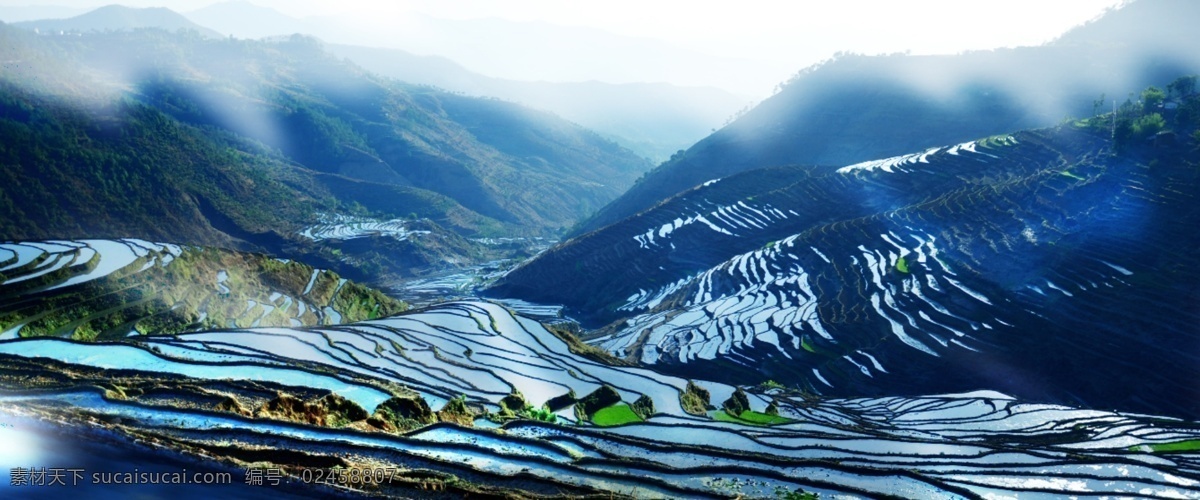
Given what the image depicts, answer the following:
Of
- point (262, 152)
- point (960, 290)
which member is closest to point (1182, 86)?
point (960, 290)

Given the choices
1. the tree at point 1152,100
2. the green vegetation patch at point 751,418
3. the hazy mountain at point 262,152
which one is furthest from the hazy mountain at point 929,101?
the green vegetation patch at point 751,418

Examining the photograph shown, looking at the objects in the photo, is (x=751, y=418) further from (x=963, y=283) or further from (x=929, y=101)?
(x=929, y=101)

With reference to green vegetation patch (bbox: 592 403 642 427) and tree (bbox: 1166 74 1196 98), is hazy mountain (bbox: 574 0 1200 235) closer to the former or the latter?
tree (bbox: 1166 74 1196 98)

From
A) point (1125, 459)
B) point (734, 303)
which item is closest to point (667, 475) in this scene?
point (1125, 459)

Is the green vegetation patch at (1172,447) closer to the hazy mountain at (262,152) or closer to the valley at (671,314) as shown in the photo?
the valley at (671,314)

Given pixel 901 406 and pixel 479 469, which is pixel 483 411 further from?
pixel 901 406
